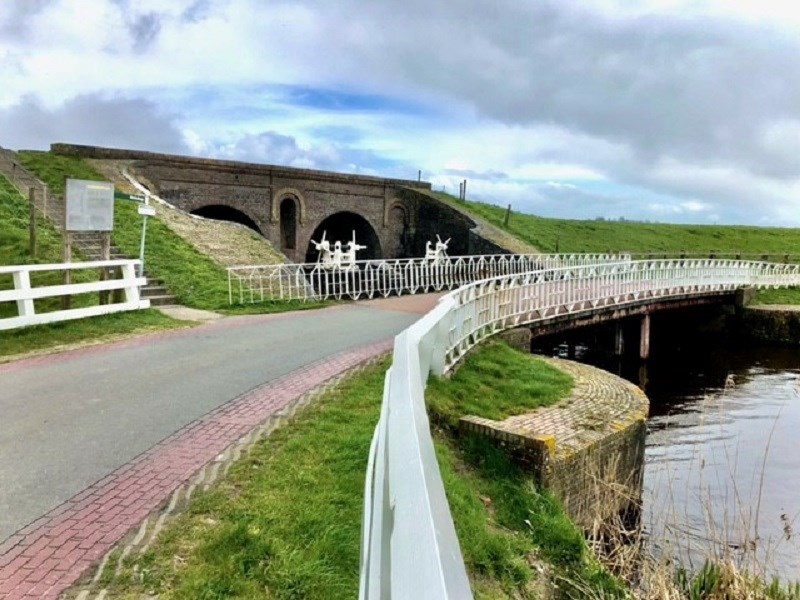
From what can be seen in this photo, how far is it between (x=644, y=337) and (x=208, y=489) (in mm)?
19163

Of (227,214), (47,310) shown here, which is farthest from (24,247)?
(227,214)

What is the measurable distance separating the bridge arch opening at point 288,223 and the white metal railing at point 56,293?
1999 centimetres

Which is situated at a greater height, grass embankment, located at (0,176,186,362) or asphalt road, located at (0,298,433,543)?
grass embankment, located at (0,176,186,362)

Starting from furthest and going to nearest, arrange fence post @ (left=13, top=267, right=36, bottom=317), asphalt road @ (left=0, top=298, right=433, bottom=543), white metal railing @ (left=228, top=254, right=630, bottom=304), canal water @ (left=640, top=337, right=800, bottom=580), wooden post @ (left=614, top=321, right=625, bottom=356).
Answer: wooden post @ (left=614, top=321, right=625, bottom=356) → white metal railing @ (left=228, top=254, right=630, bottom=304) → fence post @ (left=13, top=267, right=36, bottom=317) → canal water @ (left=640, top=337, right=800, bottom=580) → asphalt road @ (left=0, top=298, right=433, bottom=543)

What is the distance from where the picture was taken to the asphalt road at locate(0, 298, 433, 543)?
4.81m

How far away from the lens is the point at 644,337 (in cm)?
2138

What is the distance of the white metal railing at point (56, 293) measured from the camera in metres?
10.2

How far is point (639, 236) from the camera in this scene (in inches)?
1818

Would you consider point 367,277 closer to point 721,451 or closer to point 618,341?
point 618,341

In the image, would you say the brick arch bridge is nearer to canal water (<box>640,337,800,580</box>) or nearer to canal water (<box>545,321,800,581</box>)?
canal water (<box>545,321,800,581</box>)

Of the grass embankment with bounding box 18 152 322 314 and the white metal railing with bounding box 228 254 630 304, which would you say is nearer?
the grass embankment with bounding box 18 152 322 314

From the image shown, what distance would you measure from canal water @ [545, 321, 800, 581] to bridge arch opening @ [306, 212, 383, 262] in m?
16.4

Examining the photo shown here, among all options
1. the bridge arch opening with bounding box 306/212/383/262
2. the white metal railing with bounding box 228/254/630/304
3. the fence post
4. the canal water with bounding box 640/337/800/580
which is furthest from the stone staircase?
the bridge arch opening with bounding box 306/212/383/262

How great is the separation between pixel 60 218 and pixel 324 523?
18.2m
